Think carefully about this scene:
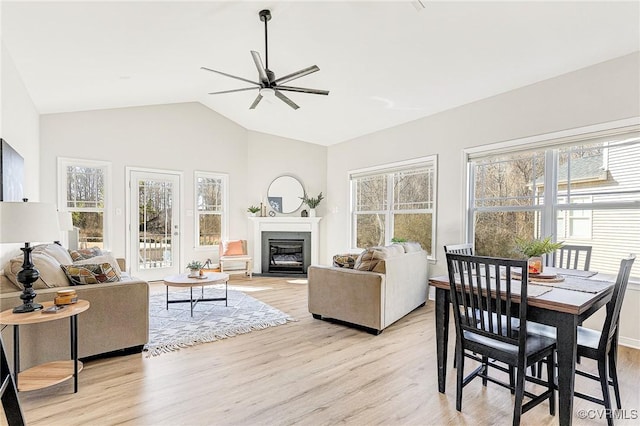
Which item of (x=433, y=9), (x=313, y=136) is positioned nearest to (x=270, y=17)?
(x=433, y=9)

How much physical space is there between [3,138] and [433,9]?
150 inches

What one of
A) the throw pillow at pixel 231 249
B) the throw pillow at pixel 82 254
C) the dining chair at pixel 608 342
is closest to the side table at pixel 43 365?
the throw pillow at pixel 82 254

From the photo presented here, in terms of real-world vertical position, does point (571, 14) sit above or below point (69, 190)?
above

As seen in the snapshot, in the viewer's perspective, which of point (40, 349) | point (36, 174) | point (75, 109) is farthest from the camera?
point (75, 109)

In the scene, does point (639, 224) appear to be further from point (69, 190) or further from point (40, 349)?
point (69, 190)

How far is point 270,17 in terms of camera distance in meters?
3.29

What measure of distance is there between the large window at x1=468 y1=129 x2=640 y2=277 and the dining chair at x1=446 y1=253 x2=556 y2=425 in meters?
1.97

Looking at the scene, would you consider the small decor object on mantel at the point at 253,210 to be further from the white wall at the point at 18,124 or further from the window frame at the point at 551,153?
the window frame at the point at 551,153

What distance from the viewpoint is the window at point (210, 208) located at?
265 inches

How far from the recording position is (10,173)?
3.05 m

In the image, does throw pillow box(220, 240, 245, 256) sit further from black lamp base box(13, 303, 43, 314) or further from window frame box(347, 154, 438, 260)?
black lamp base box(13, 303, 43, 314)

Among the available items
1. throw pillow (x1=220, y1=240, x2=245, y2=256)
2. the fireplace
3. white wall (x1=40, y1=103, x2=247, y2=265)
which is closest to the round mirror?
the fireplace

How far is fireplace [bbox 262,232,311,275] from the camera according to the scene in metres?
7.04

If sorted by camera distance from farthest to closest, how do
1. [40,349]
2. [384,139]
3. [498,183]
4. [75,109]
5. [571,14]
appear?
[384,139] < [75,109] < [498,183] < [571,14] < [40,349]
